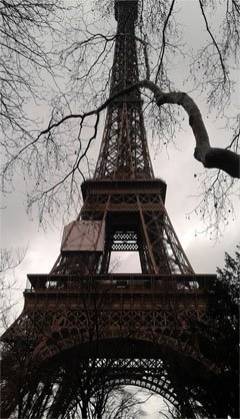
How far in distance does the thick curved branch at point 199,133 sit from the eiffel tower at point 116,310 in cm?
144

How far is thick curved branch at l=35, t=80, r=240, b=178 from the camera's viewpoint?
19.5 ft

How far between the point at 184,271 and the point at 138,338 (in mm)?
6800

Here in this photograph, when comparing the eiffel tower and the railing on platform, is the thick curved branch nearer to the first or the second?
the eiffel tower

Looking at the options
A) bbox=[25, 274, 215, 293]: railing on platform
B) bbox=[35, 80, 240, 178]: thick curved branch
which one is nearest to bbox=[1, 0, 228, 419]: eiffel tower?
bbox=[25, 274, 215, 293]: railing on platform

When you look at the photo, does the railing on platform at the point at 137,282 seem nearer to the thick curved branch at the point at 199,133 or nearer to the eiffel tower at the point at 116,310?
the eiffel tower at the point at 116,310

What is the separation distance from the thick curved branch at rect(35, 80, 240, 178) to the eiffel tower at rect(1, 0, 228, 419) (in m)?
1.44

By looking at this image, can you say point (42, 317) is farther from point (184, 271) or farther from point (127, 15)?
point (127, 15)

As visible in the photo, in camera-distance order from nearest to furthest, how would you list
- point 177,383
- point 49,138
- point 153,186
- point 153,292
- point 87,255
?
point 49,138 < point 177,383 < point 153,292 < point 87,255 < point 153,186

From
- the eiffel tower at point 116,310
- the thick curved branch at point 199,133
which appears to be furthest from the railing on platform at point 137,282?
the thick curved branch at point 199,133

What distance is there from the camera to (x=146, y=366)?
33531mm

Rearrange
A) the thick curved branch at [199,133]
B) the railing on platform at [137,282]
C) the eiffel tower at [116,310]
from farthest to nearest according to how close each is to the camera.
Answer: the railing on platform at [137,282]
the eiffel tower at [116,310]
the thick curved branch at [199,133]

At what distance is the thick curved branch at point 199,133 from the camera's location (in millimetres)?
5957

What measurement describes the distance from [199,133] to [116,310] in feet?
77.4

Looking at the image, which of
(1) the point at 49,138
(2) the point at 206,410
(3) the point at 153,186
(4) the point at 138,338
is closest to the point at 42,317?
(4) the point at 138,338
